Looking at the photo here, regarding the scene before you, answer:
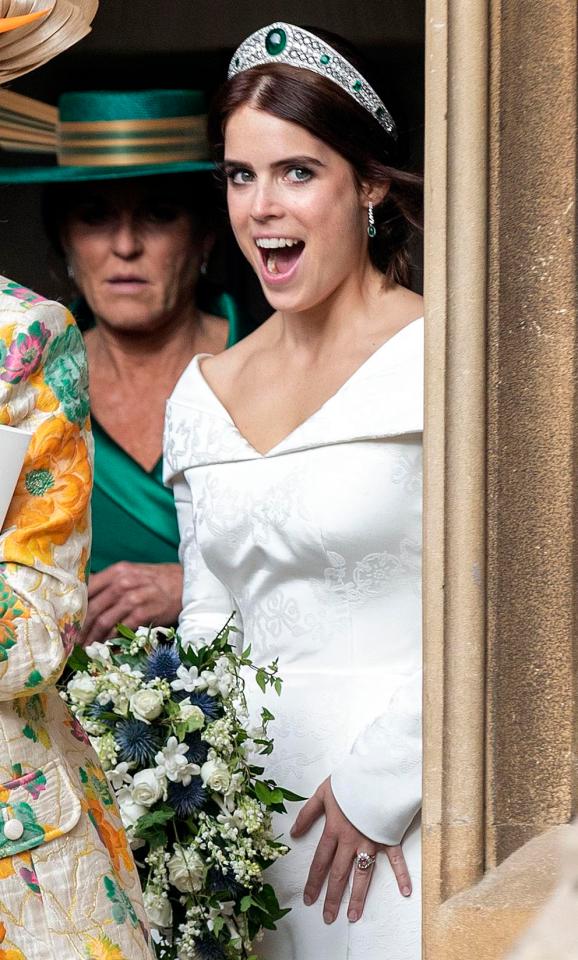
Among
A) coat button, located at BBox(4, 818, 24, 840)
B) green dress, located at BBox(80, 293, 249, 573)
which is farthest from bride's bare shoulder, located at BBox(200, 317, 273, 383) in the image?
coat button, located at BBox(4, 818, 24, 840)

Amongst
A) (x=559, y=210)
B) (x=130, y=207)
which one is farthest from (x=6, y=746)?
(x=130, y=207)

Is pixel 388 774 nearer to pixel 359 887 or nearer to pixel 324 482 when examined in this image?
pixel 359 887

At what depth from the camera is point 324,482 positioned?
2244mm

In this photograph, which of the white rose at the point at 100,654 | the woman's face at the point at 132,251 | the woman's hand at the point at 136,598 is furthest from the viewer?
the woman's face at the point at 132,251

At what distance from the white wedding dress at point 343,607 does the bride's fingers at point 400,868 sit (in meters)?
0.01

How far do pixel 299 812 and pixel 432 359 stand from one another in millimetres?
1125

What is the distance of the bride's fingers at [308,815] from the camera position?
222 centimetres

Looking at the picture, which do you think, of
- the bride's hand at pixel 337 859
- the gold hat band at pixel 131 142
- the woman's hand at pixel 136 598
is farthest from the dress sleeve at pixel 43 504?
the gold hat band at pixel 131 142

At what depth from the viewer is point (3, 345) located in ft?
4.94

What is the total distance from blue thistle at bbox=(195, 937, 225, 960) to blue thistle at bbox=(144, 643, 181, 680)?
14.4 inches

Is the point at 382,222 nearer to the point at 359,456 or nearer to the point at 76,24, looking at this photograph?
the point at 359,456

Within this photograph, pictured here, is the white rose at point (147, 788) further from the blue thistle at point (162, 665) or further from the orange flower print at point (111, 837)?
the orange flower print at point (111, 837)

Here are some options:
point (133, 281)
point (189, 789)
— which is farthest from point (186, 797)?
point (133, 281)

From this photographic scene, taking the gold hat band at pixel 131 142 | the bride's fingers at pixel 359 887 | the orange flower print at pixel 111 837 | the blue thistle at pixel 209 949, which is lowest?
the blue thistle at pixel 209 949
